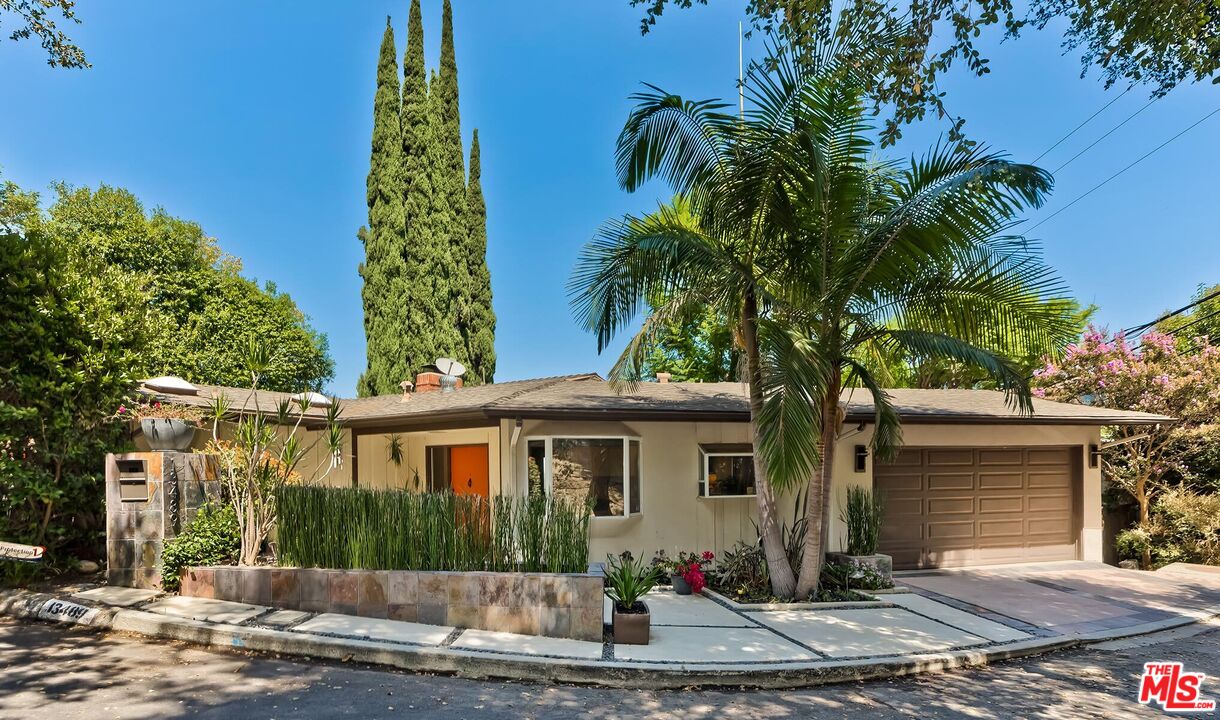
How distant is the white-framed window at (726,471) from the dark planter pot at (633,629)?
3.62 m

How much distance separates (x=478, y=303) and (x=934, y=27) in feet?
56.5

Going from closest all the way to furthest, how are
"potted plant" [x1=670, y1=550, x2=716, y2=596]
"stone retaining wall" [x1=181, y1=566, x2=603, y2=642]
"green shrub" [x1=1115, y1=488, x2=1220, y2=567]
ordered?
"stone retaining wall" [x1=181, y1=566, x2=603, y2=642] → "potted plant" [x1=670, y1=550, x2=716, y2=596] → "green shrub" [x1=1115, y1=488, x2=1220, y2=567]

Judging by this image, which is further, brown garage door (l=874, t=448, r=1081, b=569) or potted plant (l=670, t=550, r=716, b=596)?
brown garage door (l=874, t=448, r=1081, b=569)

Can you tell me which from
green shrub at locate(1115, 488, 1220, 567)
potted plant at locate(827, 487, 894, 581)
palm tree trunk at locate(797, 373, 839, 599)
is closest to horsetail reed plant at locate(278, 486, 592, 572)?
palm tree trunk at locate(797, 373, 839, 599)

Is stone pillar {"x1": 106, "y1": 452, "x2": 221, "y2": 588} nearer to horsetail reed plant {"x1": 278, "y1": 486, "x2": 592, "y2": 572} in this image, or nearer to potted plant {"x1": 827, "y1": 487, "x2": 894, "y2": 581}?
horsetail reed plant {"x1": 278, "y1": 486, "x2": 592, "y2": 572}

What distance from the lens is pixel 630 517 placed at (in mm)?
9164

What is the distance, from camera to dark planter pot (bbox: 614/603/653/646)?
19.8 feet

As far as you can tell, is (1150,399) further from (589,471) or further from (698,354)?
(698,354)

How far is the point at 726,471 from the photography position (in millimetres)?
9695

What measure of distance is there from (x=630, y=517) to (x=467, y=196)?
16060 millimetres

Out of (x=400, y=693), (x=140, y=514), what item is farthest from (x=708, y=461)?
(x=140, y=514)


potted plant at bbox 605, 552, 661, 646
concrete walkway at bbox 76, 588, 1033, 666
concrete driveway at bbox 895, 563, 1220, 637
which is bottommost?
concrete driveway at bbox 895, 563, 1220, 637

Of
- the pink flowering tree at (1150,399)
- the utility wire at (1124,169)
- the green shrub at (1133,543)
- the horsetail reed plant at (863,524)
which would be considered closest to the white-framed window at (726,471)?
the horsetail reed plant at (863,524)

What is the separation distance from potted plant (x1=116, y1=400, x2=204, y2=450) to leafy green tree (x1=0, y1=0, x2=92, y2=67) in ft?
12.5
